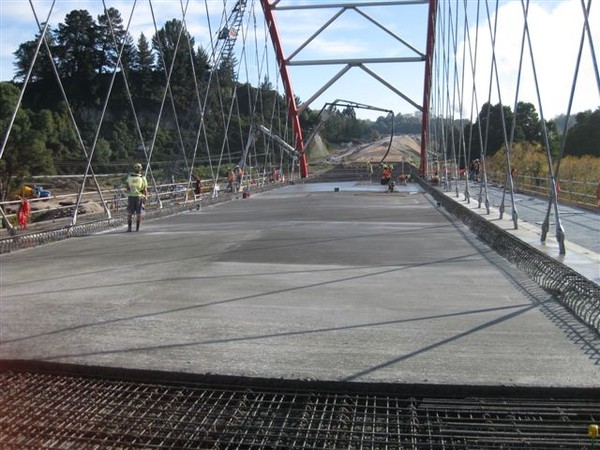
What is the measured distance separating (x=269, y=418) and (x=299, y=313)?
201 centimetres

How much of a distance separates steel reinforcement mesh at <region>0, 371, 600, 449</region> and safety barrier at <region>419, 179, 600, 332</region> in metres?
1.85

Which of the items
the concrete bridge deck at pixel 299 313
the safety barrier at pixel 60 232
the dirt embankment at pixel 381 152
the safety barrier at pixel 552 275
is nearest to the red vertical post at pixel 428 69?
the dirt embankment at pixel 381 152

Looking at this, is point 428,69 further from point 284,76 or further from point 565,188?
point 565,188

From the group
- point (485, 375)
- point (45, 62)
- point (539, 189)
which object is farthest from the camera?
point (45, 62)

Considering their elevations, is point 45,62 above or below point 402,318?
above

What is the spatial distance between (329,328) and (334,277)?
218 centimetres

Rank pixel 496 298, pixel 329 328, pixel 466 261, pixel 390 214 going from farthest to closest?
pixel 390 214, pixel 466 261, pixel 496 298, pixel 329 328

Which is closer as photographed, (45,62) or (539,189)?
(539,189)

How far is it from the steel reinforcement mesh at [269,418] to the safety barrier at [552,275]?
1.85m

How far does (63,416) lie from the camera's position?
3559 mm

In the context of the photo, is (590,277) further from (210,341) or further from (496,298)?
(210,341)

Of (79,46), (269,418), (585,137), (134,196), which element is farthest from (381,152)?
(269,418)

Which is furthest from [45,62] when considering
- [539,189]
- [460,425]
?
[460,425]

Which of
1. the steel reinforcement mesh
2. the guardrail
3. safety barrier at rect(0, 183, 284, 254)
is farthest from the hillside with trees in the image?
the steel reinforcement mesh
